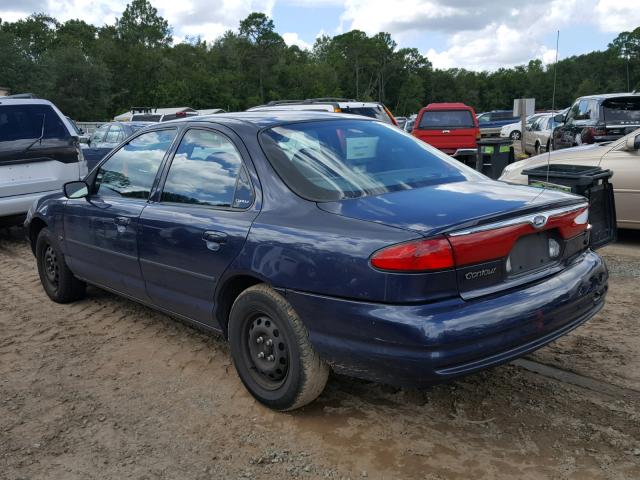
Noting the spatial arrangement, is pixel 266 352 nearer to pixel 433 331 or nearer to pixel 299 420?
pixel 299 420

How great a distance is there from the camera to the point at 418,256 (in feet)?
8.80

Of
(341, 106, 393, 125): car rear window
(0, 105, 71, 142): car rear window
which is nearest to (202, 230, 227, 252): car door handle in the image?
(0, 105, 71, 142): car rear window

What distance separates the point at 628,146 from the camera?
7066mm

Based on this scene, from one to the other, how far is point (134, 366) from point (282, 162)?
1.81 m

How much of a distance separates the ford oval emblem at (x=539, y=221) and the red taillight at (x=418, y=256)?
22.2 inches

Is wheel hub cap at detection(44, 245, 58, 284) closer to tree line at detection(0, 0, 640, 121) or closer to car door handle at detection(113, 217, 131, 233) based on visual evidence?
car door handle at detection(113, 217, 131, 233)

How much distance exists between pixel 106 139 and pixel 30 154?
7361mm

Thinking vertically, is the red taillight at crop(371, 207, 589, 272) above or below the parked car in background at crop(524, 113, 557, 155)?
above

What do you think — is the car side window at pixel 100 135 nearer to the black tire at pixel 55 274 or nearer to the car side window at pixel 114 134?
the car side window at pixel 114 134

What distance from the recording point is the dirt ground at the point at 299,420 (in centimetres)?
290

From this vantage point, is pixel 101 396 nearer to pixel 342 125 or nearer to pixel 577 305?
pixel 342 125

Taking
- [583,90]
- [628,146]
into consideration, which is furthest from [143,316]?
[583,90]

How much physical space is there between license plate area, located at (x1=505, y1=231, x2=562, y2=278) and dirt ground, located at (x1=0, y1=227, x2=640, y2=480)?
0.83 m

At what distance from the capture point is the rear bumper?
106 inches
